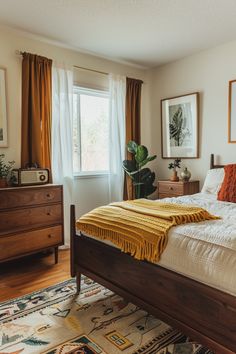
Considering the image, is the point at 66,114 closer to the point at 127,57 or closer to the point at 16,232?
the point at 127,57

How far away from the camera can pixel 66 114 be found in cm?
368

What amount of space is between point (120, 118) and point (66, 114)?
0.91 m

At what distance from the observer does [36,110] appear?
3.35 meters

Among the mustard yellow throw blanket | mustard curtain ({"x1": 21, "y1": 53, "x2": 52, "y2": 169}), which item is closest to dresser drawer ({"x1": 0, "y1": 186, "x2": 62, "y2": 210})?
mustard curtain ({"x1": 21, "y1": 53, "x2": 52, "y2": 169})

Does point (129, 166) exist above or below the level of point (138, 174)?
above

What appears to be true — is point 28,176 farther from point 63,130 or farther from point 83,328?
Answer: point 83,328

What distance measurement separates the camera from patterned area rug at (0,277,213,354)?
1.75m

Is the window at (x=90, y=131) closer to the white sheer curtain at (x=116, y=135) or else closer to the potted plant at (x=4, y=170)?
the white sheer curtain at (x=116, y=135)

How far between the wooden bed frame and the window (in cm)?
184

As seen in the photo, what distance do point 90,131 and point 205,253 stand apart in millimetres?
2942

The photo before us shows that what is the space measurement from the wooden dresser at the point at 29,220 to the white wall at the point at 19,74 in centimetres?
56

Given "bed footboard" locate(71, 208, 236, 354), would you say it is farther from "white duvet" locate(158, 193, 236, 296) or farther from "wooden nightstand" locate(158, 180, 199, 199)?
"wooden nightstand" locate(158, 180, 199, 199)

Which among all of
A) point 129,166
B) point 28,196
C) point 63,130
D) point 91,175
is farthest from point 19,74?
point 129,166

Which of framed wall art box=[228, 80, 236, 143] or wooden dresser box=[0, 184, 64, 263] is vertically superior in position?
framed wall art box=[228, 80, 236, 143]
